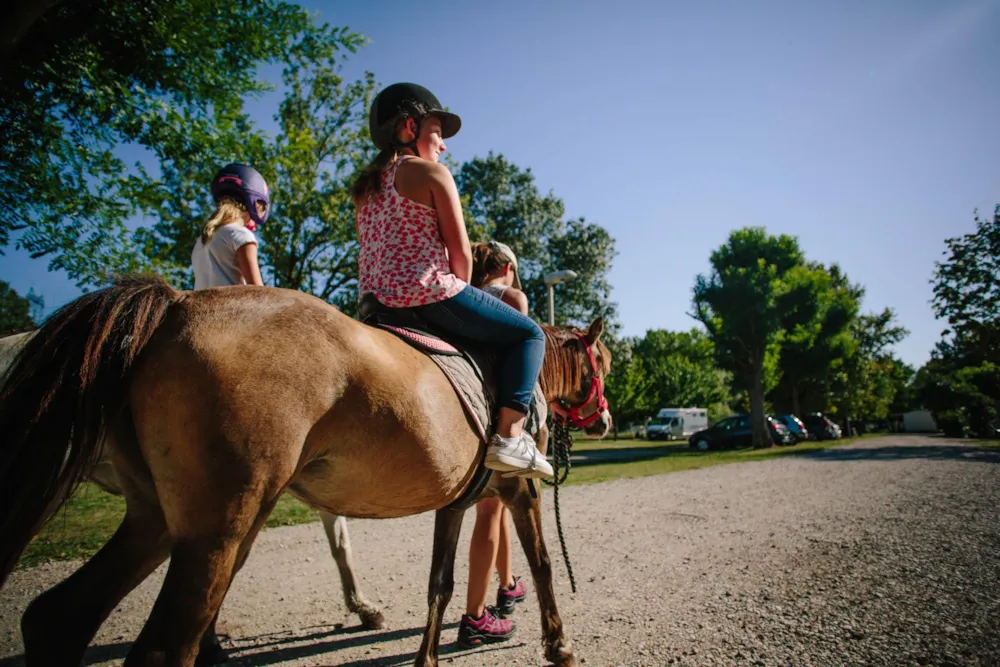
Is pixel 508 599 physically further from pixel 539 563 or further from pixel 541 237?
pixel 541 237

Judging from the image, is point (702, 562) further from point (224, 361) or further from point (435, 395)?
point (224, 361)

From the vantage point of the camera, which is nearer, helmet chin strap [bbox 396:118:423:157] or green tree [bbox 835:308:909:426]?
helmet chin strap [bbox 396:118:423:157]

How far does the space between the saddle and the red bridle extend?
143cm

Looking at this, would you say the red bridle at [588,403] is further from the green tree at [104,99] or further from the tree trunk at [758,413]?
the tree trunk at [758,413]

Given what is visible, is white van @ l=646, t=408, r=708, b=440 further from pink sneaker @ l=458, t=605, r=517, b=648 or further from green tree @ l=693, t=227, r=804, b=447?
pink sneaker @ l=458, t=605, r=517, b=648

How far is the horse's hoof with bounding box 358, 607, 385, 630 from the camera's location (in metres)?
3.75

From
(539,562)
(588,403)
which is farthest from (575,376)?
(539,562)

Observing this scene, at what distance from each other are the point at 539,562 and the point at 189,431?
227 centimetres

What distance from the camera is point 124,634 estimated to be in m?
3.62

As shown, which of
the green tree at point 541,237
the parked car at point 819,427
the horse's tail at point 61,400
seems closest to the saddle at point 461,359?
the horse's tail at point 61,400

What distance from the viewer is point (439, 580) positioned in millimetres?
2986

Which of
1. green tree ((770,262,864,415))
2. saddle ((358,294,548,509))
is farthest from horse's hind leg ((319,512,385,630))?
green tree ((770,262,864,415))

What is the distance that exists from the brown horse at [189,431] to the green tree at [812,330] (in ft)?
115

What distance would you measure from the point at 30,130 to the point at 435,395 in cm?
1030
